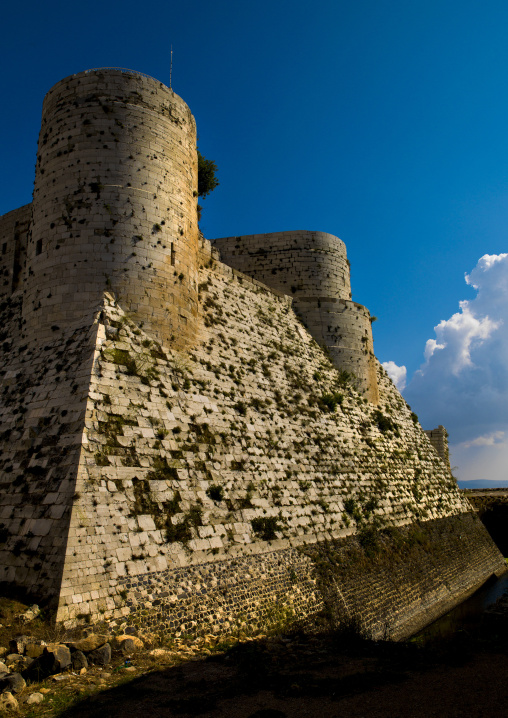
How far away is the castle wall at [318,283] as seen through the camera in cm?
2233

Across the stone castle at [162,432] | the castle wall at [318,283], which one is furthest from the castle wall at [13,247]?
the castle wall at [318,283]

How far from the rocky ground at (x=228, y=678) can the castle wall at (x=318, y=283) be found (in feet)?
48.4

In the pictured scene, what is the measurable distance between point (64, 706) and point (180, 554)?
12.7 feet

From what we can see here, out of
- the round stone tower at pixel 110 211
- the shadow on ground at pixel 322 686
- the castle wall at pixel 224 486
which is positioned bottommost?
the shadow on ground at pixel 322 686

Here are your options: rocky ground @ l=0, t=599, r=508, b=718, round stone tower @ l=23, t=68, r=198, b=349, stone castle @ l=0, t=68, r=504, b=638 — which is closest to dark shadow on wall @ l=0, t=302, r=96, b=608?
stone castle @ l=0, t=68, r=504, b=638

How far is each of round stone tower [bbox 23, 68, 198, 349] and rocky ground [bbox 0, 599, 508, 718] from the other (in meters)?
7.15

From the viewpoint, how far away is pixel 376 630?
12.9 metres

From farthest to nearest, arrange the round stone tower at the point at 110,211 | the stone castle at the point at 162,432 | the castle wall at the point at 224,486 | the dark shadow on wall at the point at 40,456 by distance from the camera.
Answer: the round stone tower at the point at 110,211 < the stone castle at the point at 162,432 < the castle wall at the point at 224,486 < the dark shadow on wall at the point at 40,456

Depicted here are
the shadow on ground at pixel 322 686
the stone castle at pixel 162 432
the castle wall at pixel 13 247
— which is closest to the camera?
the shadow on ground at pixel 322 686

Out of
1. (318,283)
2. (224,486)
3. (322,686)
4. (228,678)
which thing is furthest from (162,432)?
(318,283)

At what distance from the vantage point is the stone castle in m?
8.77

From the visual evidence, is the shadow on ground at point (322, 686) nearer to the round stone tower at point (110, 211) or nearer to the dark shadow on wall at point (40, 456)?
the dark shadow on wall at point (40, 456)

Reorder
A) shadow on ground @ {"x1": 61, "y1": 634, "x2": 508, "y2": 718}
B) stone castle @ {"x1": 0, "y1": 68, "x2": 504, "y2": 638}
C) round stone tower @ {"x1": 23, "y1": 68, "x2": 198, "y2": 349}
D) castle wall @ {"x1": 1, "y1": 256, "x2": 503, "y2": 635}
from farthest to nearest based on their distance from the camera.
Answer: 1. round stone tower @ {"x1": 23, "y1": 68, "x2": 198, "y2": 349}
2. stone castle @ {"x1": 0, "y1": 68, "x2": 504, "y2": 638}
3. castle wall @ {"x1": 1, "y1": 256, "x2": 503, "y2": 635}
4. shadow on ground @ {"x1": 61, "y1": 634, "x2": 508, "y2": 718}

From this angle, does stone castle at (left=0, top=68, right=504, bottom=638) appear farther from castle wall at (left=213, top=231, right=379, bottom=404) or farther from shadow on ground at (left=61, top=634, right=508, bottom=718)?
castle wall at (left=213, top=231, right=379, bottom=404)
